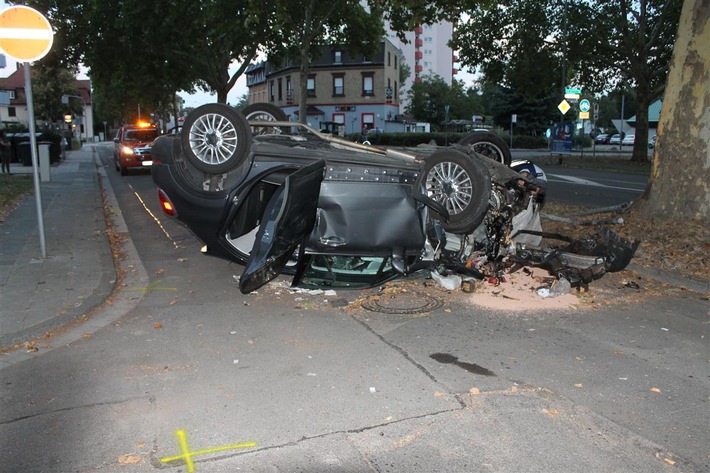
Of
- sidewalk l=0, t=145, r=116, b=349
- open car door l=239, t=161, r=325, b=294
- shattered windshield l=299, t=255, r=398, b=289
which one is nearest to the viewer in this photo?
open car door l=239, t=161, r=325, b=294

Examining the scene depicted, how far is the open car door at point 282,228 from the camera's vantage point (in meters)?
4.97

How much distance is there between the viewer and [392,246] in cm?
594

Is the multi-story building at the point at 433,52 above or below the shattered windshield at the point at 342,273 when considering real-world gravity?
above

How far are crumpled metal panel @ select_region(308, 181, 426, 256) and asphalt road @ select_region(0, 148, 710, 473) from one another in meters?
0.63

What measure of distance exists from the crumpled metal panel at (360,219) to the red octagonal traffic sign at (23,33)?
3.97 meters

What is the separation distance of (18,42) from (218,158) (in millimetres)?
2964

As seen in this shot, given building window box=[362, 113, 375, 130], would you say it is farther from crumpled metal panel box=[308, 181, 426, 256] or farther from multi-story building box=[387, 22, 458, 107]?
crumpled metal panel box=[308, 181, 426, 256]

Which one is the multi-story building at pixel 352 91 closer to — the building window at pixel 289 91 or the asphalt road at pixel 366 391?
the building window at pixel 289 91

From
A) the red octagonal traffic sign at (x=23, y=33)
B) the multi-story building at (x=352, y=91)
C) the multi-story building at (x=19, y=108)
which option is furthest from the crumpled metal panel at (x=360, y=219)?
the multi-story building at (x=19, y=108)

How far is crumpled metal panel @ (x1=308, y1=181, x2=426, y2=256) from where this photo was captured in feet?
19.1

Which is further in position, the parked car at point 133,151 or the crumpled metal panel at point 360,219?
the parked car at point 133,151

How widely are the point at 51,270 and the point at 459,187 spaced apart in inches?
199

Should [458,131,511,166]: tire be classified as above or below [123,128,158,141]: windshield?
below

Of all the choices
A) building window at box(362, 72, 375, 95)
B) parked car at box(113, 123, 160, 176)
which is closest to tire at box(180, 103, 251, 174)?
parked car at box(113, 123, 160, 176)
